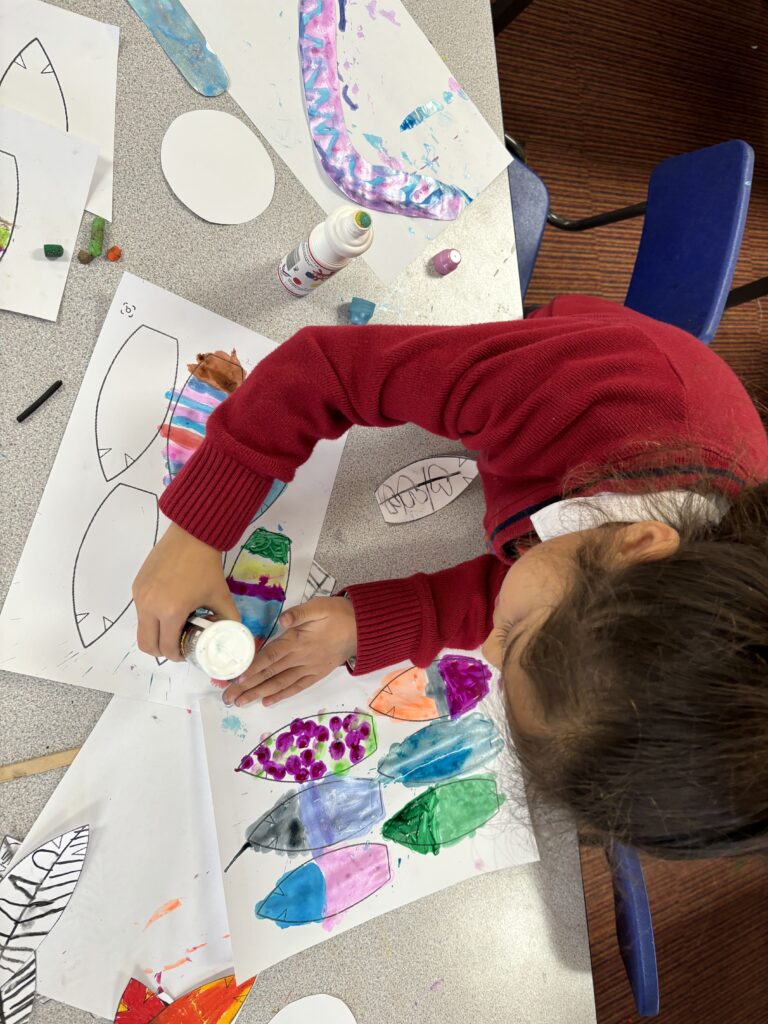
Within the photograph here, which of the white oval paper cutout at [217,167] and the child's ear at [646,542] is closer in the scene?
the child's ear at [646,542]

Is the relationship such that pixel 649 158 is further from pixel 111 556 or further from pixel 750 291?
pixel 111 556

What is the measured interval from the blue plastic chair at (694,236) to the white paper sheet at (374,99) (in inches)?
7.9

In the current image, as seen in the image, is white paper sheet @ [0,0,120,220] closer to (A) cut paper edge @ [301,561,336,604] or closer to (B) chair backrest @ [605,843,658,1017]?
(A) cut paper edge @ [301,561,336,604]

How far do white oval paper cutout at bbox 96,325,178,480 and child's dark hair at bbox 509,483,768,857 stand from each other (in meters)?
0.41

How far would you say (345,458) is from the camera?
29.9 inches

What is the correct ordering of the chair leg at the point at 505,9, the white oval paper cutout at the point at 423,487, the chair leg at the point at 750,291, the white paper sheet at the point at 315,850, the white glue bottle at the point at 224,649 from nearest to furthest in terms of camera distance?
the white glue bottle at the point at 224,649 → the white paper sheet at the point at 315,850 → the white oval paper cutout at the point at 423,487 → the chair leg at the point at 505,9 → the chair leg at the point at 750,291

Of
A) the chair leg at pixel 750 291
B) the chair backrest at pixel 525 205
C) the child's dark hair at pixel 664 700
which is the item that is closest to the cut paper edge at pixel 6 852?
the child's dark hair at pixel 664 700

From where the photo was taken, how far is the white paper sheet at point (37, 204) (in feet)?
2.04

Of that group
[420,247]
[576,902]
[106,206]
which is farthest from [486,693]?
[106,206]

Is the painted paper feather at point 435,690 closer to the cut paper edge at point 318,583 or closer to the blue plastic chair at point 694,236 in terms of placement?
the cut paper edge at point 318,583

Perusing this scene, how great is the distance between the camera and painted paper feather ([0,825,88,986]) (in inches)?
23.0

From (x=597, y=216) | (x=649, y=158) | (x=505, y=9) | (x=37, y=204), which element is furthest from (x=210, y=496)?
(x=649, y=158)

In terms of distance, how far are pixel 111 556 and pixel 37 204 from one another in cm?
33

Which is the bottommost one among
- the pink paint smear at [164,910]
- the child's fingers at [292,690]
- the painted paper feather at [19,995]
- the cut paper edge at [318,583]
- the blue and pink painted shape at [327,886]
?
the blue and pink painted shape at [327,886]
